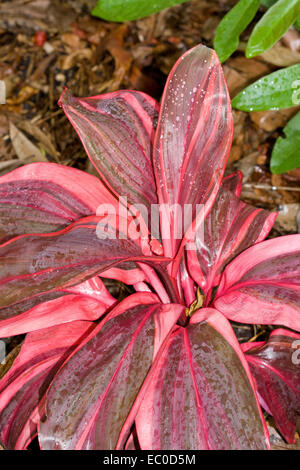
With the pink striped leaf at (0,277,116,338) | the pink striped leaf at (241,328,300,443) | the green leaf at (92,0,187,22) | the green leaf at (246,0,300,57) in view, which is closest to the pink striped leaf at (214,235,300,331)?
the pink striped leaf at (241,328,300,443)

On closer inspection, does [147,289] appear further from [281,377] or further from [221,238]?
[281,377]

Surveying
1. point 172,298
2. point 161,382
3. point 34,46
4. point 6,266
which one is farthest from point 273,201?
point 34,46

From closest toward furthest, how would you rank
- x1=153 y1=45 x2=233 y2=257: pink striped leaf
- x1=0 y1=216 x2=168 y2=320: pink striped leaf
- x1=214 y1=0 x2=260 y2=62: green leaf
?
x1=0 y1=216 x2=168 y2=320: pink striped leaf, x1=153 y1=45 x2=233 y2=257: pink striped leaf, x1=214 y1=0 x2=260 y2=62: green leaf

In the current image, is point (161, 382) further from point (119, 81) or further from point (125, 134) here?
point (119, 81)

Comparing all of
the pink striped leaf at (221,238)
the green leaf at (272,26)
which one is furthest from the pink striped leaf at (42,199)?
the green leaf at (272,26)

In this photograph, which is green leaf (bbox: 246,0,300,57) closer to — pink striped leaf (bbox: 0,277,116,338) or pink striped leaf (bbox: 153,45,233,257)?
pink striped leaf (bbox: 153,45,233,257)
